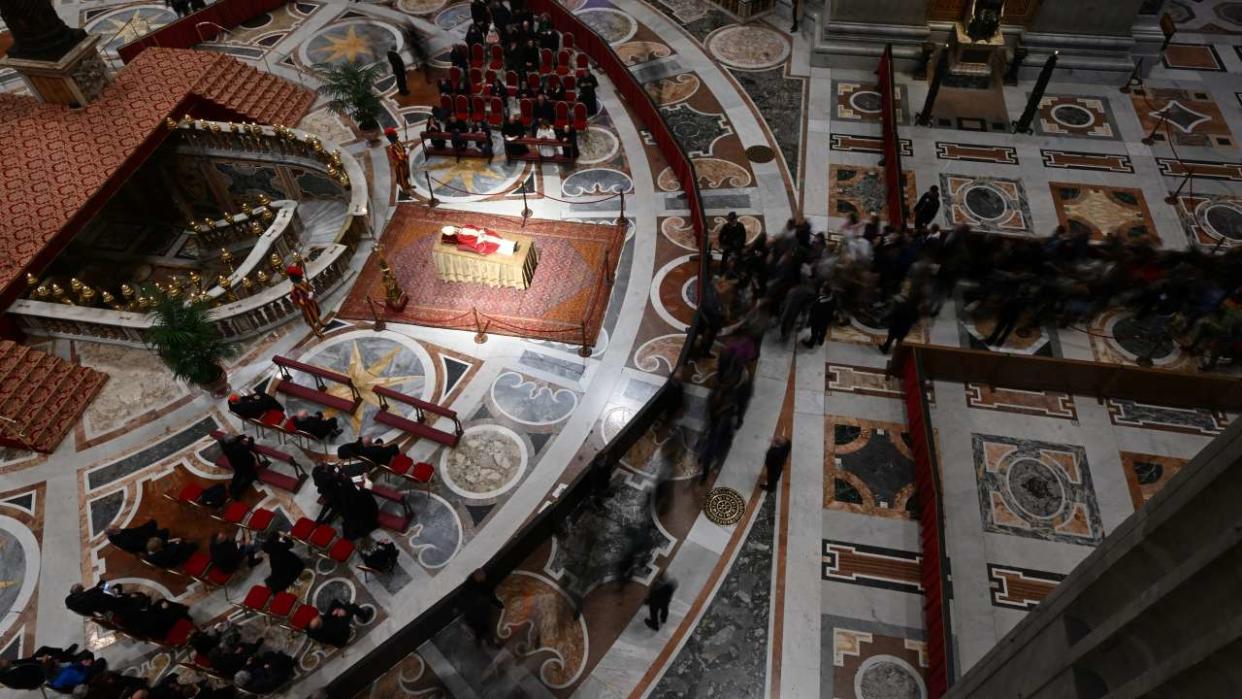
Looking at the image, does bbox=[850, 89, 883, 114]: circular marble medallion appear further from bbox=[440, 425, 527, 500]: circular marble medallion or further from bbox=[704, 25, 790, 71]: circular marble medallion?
bbox=[440, 425, 527, 500]: circular marble medallion

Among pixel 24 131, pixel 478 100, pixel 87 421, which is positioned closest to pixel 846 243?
pixel 478 100

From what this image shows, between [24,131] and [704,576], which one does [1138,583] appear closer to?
[704,576]

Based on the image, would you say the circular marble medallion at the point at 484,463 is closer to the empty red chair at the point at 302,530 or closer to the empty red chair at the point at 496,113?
the empty red chair at the point at 302,530

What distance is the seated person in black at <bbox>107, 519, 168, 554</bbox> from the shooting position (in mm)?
8359

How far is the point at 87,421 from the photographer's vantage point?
34.1 feet

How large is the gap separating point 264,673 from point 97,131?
1103 cm

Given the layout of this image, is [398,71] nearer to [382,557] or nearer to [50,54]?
[50,54]

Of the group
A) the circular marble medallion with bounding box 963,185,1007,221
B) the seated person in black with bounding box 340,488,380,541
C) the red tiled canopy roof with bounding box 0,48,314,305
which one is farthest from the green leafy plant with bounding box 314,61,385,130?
the circular marble medallion with bounding box 963,185,1007,221

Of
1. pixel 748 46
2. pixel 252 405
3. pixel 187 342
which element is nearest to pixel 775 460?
pixel 252 405

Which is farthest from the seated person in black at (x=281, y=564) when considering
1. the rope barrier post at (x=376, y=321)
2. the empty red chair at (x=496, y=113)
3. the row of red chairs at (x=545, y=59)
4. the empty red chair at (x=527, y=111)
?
the row of red chairs at (x=545, y=59)

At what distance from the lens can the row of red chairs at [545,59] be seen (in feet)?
50.2

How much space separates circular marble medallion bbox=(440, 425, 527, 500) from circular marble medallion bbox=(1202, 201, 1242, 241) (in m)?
11.8

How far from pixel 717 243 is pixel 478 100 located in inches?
234

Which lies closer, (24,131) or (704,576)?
(704,576)
